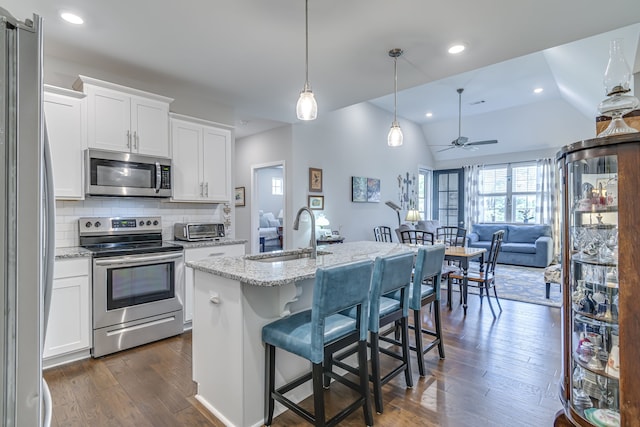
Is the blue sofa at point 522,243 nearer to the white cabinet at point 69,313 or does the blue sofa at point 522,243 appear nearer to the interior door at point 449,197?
the interior door at point 449,197

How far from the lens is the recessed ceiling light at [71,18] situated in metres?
2.40

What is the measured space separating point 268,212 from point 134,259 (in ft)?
24.0

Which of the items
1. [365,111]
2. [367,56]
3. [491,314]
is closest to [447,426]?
[491,314]

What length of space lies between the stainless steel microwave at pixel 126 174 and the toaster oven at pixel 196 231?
43cm

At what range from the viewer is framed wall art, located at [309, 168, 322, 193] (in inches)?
227

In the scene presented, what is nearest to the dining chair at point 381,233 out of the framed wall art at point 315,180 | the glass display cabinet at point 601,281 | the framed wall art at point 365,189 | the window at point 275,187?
the framed wall art at point 365,189

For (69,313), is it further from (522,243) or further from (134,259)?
(522,243)

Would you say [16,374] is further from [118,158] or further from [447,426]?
[118,158]

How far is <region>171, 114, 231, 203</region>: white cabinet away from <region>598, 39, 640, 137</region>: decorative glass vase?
11.9ft

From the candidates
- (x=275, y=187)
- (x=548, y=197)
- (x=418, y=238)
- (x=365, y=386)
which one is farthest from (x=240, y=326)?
(x=275, y=187)

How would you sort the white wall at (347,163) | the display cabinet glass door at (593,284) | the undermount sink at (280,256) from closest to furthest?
the display cabinet glass door at (593,284) → the undermount sink at (280,256) → the white wall at (347,163)

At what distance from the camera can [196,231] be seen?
3.75 meters

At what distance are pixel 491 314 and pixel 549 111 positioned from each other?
562 cm

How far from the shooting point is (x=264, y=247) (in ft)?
27.7
